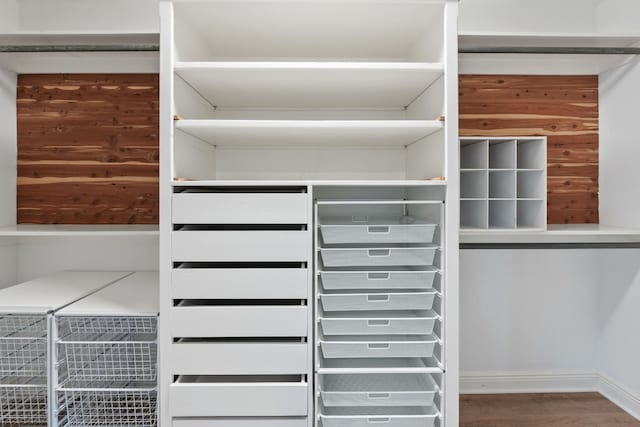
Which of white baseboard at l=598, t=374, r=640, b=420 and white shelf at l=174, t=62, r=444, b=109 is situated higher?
white shelf at l=174, t=62, r=444, b=109

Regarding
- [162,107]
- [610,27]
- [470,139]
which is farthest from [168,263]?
[610,27]

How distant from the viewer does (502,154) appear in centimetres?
218

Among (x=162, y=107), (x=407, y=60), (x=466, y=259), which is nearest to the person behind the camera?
(x=162, y=107)

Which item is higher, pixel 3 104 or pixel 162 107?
pixel 3 104

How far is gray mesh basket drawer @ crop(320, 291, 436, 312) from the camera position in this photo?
1.88 m

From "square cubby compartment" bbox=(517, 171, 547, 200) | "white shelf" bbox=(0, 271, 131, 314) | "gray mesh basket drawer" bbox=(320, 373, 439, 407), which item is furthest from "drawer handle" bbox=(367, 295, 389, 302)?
"white shelf" bbox=(0, 271, 131, 314)

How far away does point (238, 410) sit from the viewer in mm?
1807

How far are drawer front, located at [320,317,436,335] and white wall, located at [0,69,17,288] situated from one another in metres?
1.82

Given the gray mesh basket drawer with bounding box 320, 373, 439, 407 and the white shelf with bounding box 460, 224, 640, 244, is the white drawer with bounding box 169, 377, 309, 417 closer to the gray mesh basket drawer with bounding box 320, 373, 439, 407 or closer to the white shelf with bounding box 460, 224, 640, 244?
the gray mesh basket drawer with bounding box 320, 373, 439, 407

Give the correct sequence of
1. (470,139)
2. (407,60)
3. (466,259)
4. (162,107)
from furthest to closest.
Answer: (466,259), (407,60), (470,139), (162,107)

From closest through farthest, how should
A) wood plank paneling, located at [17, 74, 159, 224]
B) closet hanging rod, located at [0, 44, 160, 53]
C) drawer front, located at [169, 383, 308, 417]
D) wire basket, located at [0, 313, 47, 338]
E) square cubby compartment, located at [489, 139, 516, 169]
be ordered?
1. drawer front, located at [169, 383, 308, 417]
2. closet hanging rod, located at [0, 44, 160, 53]
3. square cubby compartment, located at [489, 139, 516, 169]
4. wire basket, located at [0, 313, 47, 338]
5. wood plank paneling, located at [17, 74, 159, 224]

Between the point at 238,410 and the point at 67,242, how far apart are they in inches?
58.0

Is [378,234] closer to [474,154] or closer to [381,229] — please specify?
[381,229]

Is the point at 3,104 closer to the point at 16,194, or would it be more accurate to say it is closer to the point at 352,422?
the point at 16,194
